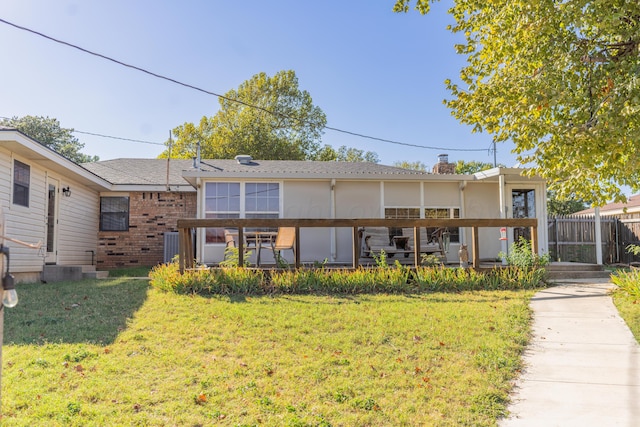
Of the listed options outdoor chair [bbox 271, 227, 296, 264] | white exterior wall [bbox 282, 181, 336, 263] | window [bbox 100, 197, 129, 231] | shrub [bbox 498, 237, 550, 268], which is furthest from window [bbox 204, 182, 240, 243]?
shrub [bbox 498, 237, 550, 268]

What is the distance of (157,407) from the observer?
3082 mm

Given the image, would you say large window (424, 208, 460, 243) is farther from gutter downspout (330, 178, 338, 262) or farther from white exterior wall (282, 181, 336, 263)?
white exterior wall (282, 181, 336, 263)

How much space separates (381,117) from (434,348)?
17973 mm

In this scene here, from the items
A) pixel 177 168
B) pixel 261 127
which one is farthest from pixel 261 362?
pixel 261 127

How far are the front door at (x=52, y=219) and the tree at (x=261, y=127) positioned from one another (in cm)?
1636

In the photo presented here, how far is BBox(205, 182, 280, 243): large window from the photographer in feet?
36.0

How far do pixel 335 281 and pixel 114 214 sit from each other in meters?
Result: 9.00

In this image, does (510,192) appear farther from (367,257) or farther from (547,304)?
(547,304)

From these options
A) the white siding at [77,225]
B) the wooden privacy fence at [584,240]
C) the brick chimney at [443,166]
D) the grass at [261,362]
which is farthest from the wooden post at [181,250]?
the wooden privacy fence at [584,240]

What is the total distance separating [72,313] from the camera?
580cm

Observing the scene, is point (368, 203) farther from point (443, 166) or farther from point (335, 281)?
point (335, 281)

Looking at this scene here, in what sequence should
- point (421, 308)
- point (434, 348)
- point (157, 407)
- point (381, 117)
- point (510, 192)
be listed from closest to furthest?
point (157, 407) → point (434, 348) → point (421, 308) → point (510, 192) → point (381, 117)

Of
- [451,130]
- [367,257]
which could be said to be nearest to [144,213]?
[367,257]

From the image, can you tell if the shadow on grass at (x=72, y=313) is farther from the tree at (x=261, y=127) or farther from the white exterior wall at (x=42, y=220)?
the tree at (x=261, y=127)
